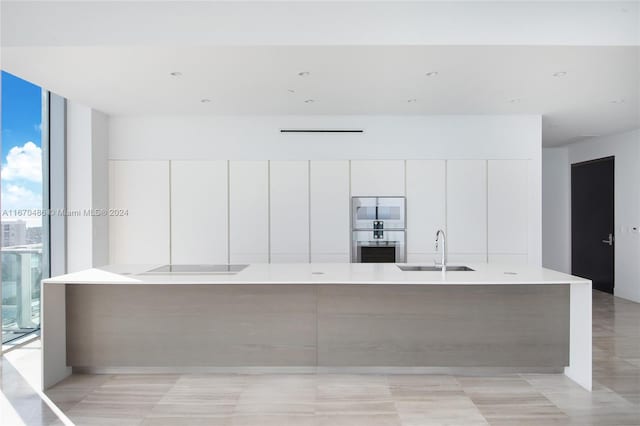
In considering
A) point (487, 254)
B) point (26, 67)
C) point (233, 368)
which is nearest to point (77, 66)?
point (26, 67)

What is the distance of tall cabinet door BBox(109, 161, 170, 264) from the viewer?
17.8 feet

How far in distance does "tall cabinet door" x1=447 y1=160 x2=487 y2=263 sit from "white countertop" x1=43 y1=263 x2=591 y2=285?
5.74 feet

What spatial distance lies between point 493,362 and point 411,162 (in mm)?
2754

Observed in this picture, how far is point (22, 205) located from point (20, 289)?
85 centimetres

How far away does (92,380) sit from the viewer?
3.25m

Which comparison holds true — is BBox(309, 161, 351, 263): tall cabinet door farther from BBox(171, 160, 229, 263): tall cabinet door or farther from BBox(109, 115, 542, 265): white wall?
BBox(171, 160, 229, 263): tall cabinet door

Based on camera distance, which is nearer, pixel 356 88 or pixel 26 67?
pixel 26 67

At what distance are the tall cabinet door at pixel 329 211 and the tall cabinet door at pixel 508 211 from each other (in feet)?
5.90

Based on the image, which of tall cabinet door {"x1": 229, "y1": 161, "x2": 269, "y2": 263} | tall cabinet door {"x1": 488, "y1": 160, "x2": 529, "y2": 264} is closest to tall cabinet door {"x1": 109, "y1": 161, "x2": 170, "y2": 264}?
tall cabinet door {"x1": 229, "y1": 161, "x2": 269, "y2": 263}

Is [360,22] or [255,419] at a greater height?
[360,22]

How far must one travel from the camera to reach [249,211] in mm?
5434

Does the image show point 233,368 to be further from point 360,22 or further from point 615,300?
point 615,300

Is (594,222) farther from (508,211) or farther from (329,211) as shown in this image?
(329,211)

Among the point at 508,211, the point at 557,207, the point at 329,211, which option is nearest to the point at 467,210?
the point at 508,211
